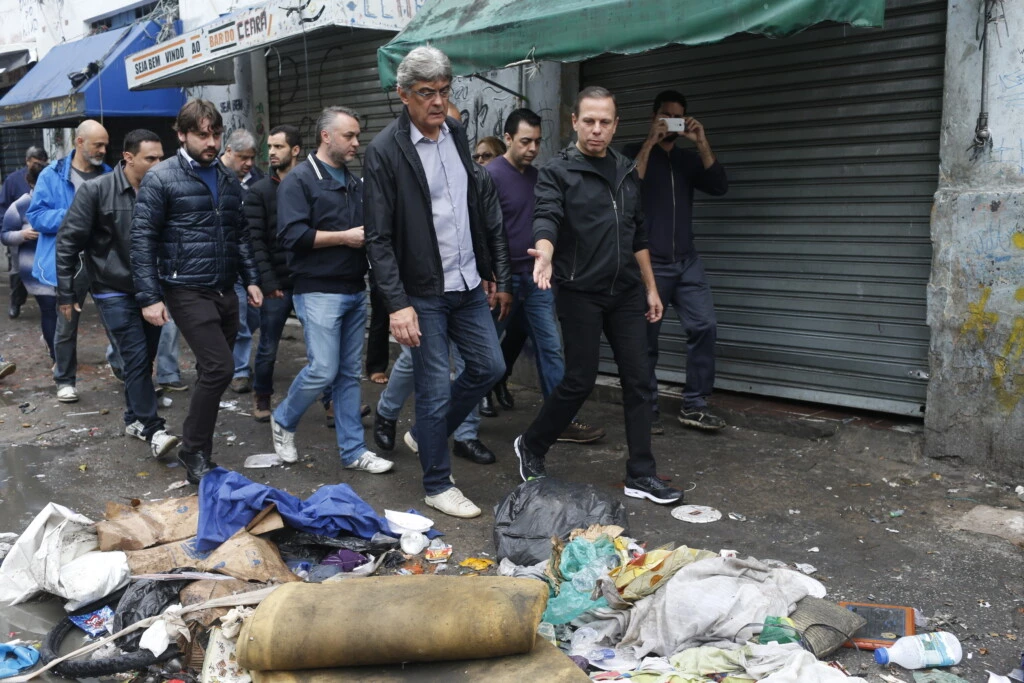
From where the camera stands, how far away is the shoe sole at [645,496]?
4.90 metres

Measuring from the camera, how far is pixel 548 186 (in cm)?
484

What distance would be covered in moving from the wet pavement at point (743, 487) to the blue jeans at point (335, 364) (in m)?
0.26

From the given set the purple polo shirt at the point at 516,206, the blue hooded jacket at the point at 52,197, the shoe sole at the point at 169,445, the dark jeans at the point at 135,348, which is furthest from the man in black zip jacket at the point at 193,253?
the blue hooded jacket at the point at 52,197

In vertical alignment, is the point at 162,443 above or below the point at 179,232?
below

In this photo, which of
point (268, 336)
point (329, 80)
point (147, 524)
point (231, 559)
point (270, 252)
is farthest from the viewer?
point (329, 80)

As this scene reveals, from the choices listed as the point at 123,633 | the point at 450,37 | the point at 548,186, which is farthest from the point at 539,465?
the point at 450,37

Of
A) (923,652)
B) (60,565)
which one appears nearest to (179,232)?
(60,565)

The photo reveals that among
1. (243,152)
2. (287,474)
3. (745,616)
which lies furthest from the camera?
(243,152)

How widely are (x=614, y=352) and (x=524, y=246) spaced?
4.21 ft

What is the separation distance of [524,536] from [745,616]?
1.13 m

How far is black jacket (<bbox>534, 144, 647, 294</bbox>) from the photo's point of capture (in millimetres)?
4812

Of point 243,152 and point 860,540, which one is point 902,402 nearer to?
point 860,540

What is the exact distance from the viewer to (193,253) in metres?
5.37

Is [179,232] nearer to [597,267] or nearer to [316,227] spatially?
[316,227]
